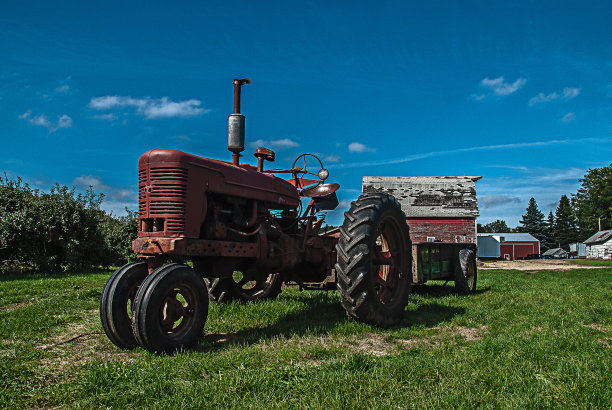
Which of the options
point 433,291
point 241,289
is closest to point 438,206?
point 433,291

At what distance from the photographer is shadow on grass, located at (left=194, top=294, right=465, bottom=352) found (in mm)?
4574

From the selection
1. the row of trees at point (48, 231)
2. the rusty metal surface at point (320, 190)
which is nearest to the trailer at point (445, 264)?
the rusty metal surface at point (320, 190)

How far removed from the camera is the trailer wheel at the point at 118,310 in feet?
13.6

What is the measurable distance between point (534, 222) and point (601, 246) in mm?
18414

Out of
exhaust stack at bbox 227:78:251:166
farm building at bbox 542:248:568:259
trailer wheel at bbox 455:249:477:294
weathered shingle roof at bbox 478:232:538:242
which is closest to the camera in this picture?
exhaust stack at bbox 227:78:251:166

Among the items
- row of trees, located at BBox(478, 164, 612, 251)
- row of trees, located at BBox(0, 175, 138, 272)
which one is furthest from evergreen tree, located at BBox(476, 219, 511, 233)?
row of trees, located at BBox(0, 175, 138, 272)

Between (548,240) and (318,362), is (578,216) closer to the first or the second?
(548,240)

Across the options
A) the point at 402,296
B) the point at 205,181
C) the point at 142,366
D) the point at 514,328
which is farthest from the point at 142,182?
the point at 514,328

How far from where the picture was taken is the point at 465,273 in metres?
9.38

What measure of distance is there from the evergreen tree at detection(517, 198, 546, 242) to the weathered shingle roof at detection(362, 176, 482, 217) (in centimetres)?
4896

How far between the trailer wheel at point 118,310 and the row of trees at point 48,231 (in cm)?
1226

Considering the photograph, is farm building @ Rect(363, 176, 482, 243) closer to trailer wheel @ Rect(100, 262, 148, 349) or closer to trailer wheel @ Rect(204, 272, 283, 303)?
trailer wheel @ Rect(204, 272, 283, 303)

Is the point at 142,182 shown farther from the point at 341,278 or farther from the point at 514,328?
the point at 514,328

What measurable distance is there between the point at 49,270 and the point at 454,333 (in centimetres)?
1423
